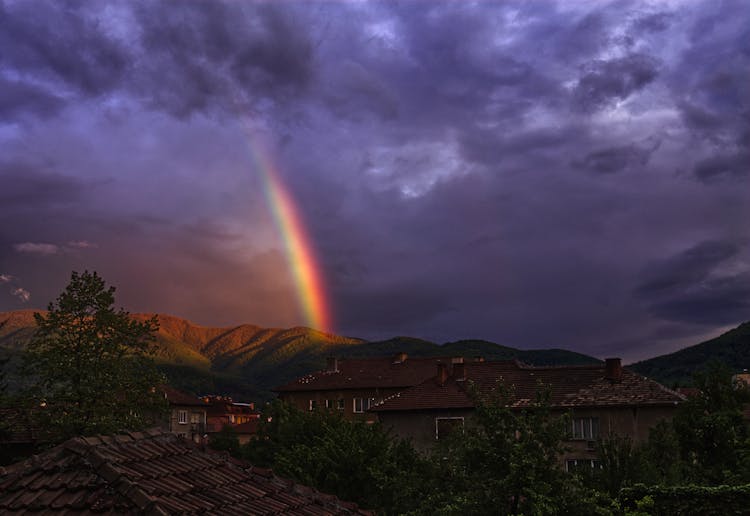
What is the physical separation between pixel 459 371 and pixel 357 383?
30998 mm

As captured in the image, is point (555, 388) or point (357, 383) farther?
point (357, 383)

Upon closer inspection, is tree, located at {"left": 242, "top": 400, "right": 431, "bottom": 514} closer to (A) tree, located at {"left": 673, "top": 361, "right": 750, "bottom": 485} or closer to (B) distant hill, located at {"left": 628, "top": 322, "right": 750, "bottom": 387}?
(A) tree, located at {"left": 673, "top": 361, "right": 750, "bottom": 485}

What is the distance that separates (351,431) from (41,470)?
22855mm

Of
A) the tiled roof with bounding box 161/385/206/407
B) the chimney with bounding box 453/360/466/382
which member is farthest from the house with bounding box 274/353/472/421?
the chimney with bounding box 453/360/466/382

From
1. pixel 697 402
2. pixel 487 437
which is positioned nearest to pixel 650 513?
pixel 487 437

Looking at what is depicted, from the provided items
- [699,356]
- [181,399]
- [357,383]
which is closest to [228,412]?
[181,399]

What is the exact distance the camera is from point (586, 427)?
52.2m

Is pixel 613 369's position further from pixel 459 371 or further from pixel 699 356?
pixel 699 356

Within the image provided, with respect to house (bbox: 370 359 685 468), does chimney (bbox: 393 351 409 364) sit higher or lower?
higher

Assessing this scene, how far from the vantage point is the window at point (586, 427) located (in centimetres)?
5194

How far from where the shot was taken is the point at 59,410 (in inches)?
1141

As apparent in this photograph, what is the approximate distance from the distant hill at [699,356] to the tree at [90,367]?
13980cm

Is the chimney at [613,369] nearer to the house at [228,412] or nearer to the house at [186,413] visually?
the house at [186,413]

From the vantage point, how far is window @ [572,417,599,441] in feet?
170
